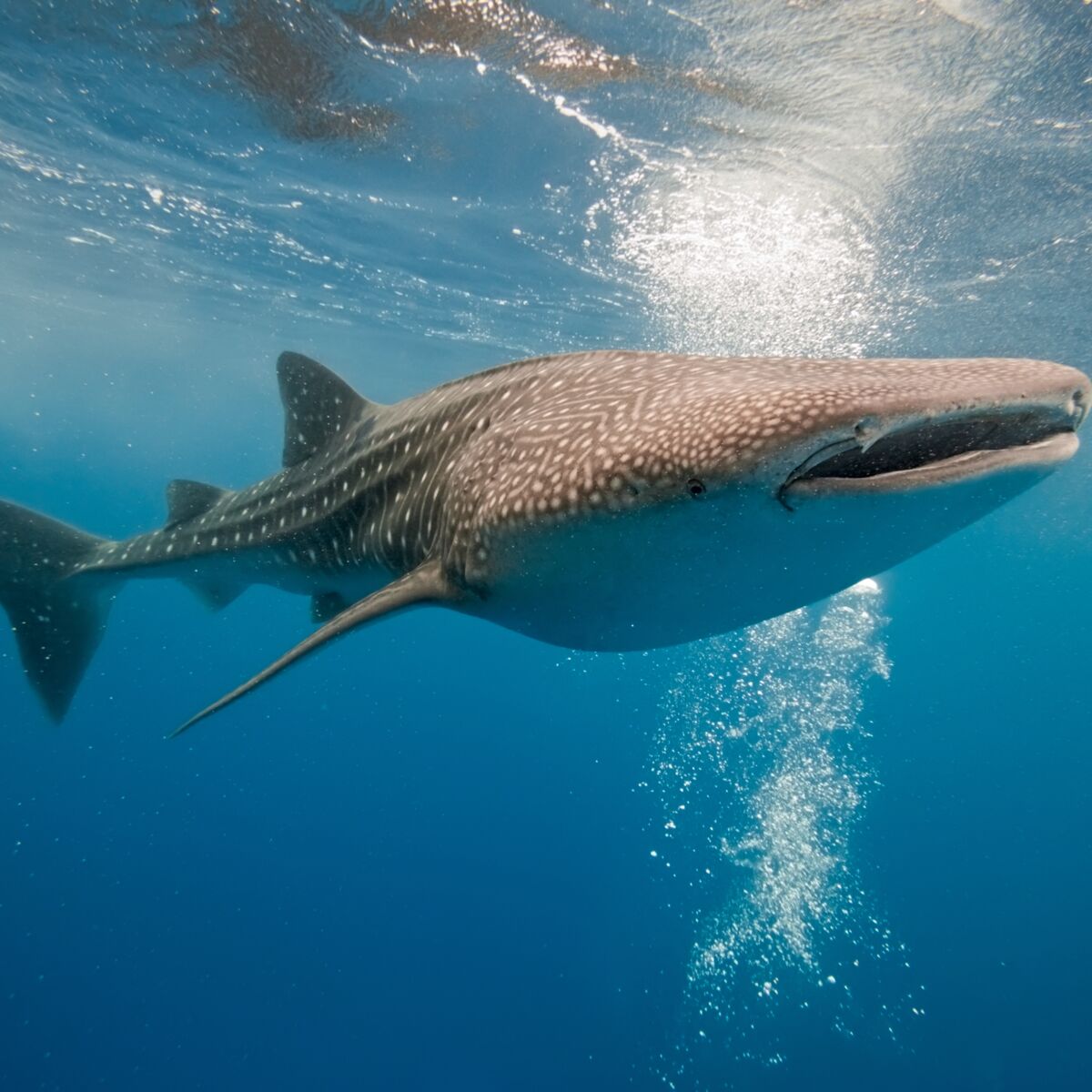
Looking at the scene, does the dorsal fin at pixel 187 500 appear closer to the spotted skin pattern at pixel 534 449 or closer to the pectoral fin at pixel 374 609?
the spotted skin pattern at pixel 534 449

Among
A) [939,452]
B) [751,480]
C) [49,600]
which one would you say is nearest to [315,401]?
[49,600]

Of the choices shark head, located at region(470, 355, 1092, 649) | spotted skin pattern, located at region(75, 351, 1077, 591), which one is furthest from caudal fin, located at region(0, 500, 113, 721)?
shark head, located at region(470, 355, 1092, 649)

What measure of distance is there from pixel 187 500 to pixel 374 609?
3679 mm

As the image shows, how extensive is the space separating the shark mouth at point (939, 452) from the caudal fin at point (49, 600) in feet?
20.5

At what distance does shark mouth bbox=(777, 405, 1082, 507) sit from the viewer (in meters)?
Result: 1.89

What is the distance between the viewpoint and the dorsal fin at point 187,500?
20.3 ft

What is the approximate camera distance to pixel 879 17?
7410 mm

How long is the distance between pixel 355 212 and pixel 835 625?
20.1 meters

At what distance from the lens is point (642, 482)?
2.43 meters

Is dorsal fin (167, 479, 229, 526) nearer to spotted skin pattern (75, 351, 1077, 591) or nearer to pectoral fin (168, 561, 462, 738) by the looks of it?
spotted skin pattern (75, 351, 1077, 591)

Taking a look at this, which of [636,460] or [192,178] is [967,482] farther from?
[192,178]

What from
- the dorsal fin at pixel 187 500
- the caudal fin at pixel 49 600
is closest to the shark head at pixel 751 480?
the dorsal fin at pixel 187 500

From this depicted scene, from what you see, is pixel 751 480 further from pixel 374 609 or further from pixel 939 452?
pixel 374 609

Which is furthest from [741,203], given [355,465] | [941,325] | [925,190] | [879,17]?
[355,465]
